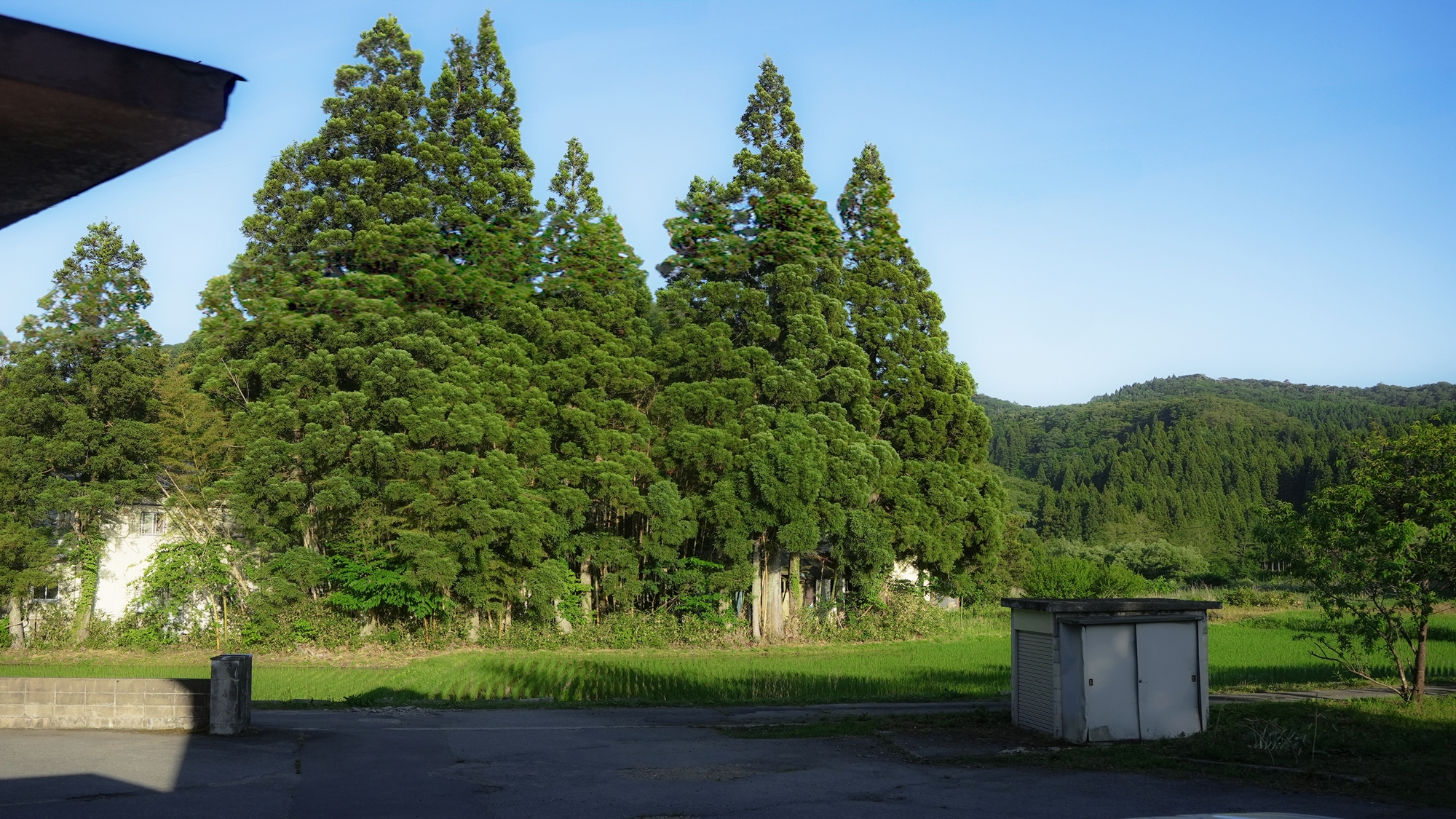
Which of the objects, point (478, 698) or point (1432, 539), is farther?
point (478, 698)

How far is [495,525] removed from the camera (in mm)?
27422

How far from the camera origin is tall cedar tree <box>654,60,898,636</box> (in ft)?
97.6

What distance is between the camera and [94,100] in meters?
1.49

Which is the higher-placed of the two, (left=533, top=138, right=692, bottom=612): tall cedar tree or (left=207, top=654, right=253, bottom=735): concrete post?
(left=533, top=138, right=692, bottom=612): tall cedar tree

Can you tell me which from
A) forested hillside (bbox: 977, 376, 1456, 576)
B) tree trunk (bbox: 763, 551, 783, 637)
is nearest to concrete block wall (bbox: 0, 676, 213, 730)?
tree trunk (bbox: 763, 551, 783, 637)

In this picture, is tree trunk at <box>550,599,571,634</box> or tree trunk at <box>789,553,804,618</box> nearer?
tree trunk at <box>550,599,571,634</box>

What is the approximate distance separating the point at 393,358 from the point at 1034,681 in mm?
19477

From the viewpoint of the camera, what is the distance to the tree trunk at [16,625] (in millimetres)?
26828

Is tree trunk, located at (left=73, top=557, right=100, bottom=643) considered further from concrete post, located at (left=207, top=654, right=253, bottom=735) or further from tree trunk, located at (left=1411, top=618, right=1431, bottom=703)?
tree trunk, located at (left=1411, top=618, right=1431, bottom=703)

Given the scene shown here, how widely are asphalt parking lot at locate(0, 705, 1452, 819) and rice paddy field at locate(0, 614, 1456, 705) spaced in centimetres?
556

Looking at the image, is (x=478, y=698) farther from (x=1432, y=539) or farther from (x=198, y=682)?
(x=1432, y=539)

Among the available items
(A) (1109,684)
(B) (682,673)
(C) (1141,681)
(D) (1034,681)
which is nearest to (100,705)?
(D) (1034,681)

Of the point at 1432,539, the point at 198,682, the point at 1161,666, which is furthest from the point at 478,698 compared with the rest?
the point at 1432,539

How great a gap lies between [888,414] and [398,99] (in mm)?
18148
